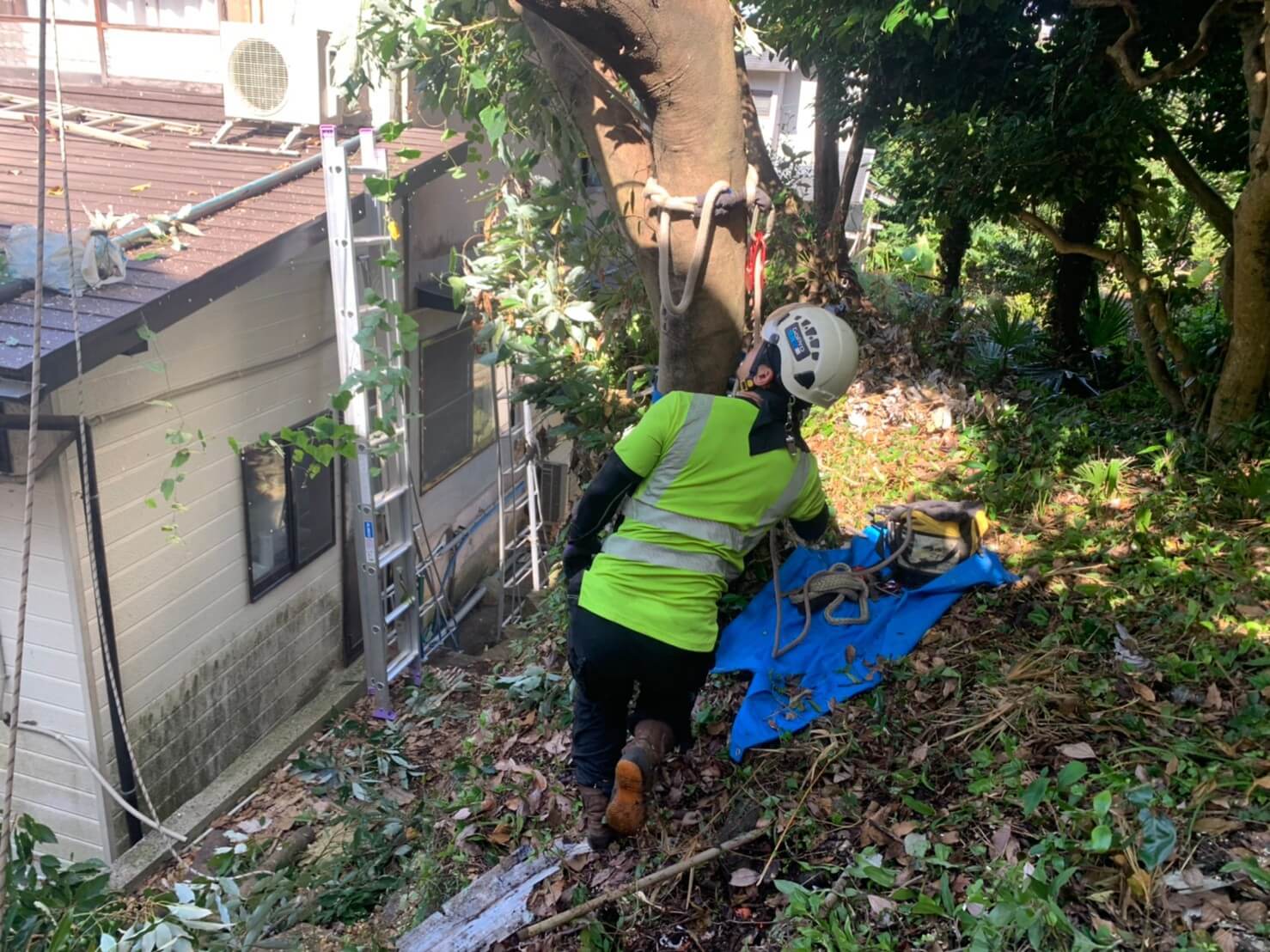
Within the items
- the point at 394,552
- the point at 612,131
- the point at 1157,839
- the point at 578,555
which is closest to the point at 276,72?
the point at 394,552

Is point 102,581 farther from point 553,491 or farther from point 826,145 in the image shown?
point 826,145

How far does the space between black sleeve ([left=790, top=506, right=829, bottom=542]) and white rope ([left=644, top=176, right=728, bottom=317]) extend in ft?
3.15

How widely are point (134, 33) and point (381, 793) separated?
21.4 ft

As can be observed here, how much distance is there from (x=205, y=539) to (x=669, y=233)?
403cm

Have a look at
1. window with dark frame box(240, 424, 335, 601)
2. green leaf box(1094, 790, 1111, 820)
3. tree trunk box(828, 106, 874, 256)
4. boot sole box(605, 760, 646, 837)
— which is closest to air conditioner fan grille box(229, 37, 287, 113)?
window with dark frame box(240, 424, 335, 601)

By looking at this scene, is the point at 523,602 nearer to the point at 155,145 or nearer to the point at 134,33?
the point at 155,145

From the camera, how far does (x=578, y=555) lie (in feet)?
11.3

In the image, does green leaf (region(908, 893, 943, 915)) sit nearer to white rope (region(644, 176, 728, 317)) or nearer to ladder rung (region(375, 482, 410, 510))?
white rope (region(644, 176, 728, 317))

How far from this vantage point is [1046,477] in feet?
16.3

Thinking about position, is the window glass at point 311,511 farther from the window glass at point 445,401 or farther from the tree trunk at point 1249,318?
the tree trunk at point 1249,318

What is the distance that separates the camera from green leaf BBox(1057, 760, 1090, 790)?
2785 mm

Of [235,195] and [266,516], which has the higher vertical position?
[235,195]

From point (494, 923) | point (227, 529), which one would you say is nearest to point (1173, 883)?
point (494, 923)

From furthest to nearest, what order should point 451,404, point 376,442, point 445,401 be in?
point 451,404
point 445,401
point 376,442
